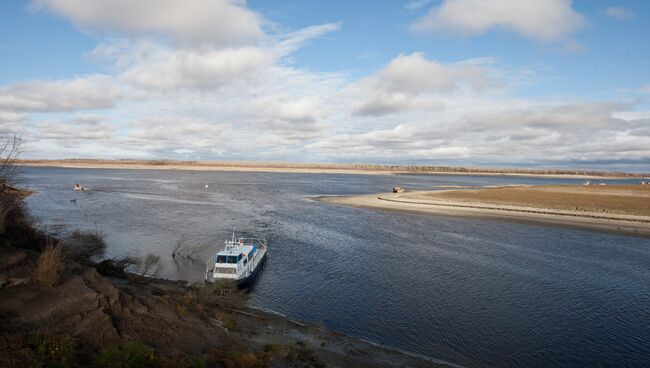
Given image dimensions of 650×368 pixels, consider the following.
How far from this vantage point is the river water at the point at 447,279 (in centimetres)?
1889

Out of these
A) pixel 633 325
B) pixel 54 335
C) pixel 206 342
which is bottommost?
pixel 633 325

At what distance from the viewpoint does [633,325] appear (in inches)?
832

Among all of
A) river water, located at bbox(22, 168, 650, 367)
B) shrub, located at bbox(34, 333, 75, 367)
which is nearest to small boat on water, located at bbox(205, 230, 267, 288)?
river water, located at bbox(22, 168, 650, 367)

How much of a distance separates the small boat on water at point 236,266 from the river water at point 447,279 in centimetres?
90

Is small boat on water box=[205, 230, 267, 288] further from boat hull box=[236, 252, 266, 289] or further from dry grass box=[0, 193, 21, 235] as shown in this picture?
dry grass box=[0, 193, 21, 235]

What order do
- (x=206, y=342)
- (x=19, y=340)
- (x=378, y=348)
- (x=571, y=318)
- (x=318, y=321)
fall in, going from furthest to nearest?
(x=571, y=318) → (x=318, y=321) → (x=378, y=348) → (x=206, y=342) → (x=19, y=340)

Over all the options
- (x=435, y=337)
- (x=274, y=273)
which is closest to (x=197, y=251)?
(x=274, y=273)

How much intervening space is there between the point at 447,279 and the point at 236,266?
13.5 meters

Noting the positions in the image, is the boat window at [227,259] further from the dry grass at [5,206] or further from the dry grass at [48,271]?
the dry grass at [48,271]

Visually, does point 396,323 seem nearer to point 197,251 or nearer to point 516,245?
point 197,251

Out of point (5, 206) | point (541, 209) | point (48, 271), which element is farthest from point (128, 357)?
point (541, 209)

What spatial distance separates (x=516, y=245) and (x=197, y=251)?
27.7m

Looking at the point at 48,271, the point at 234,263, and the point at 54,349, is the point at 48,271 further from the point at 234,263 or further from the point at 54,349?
the point at 234,263

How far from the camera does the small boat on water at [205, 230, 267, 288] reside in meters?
24.8
